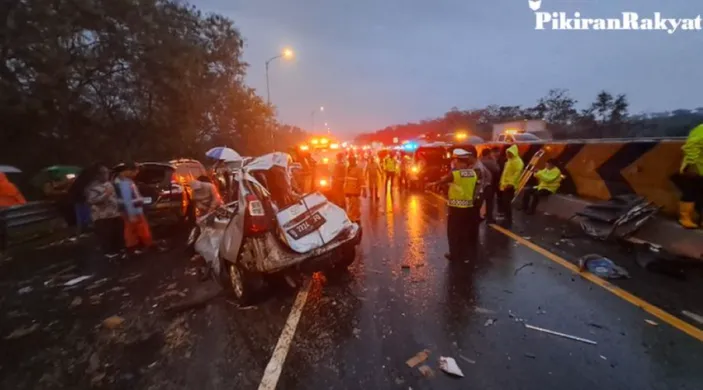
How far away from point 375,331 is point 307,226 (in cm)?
176

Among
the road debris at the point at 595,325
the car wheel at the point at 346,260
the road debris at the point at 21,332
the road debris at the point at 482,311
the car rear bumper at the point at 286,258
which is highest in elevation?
the car rear bumper at the point at 286,258

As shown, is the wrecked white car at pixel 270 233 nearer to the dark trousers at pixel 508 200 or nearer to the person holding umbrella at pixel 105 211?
the person holding umbrella at pixel 105 211

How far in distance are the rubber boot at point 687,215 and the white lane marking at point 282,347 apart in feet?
20.1

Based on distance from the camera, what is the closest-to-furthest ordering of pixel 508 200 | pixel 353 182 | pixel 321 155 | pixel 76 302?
pixel 76 302
pixel 353 182
pixel 508 200
pixel 321 155

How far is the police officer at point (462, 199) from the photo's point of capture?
686 cm

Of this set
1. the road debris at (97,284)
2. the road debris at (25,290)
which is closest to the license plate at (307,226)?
the road debris at (97,284)

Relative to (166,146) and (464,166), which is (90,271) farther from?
(166,146)

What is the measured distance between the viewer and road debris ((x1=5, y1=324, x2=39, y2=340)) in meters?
4.88

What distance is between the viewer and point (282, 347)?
409cm

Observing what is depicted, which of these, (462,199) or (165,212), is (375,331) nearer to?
(462,199)

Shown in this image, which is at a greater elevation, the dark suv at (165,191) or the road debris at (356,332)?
the dark suv at (165,191)

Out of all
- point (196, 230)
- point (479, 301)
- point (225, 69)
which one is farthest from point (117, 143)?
point (479, 301)

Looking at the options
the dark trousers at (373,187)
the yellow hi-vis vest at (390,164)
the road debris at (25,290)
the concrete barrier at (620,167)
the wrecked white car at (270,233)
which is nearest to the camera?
the wrecked white car at (270,233)

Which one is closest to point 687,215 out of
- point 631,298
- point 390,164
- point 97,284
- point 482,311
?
point 631,298
